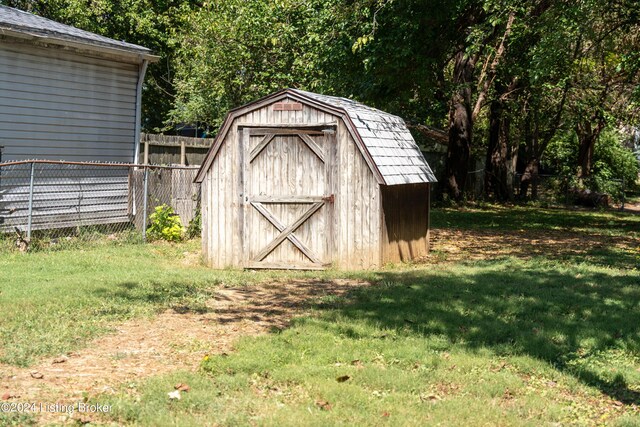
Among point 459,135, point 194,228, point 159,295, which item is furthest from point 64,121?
point 459,135

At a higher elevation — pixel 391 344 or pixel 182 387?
pixel 391 344

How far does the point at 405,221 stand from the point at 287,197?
2.40m

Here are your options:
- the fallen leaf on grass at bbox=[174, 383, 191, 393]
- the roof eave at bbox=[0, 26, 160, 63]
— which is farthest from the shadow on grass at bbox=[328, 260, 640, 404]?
the roof eave at bbox=[0, 26, 160, 63]

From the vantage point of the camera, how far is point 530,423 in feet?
17.6

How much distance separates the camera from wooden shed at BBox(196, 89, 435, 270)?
12234 mm

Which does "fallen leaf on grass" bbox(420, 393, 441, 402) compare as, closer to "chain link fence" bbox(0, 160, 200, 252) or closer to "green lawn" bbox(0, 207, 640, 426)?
"green lawn" bbox(0, 207, 640, 426)

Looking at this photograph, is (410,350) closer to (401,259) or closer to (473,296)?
(473,296)

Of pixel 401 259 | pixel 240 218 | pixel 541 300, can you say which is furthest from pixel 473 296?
pixel 240 218

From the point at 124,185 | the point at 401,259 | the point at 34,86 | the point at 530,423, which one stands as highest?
the point at 34,86

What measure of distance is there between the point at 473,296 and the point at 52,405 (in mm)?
5795

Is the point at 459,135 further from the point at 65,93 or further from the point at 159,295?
the point at 159,295

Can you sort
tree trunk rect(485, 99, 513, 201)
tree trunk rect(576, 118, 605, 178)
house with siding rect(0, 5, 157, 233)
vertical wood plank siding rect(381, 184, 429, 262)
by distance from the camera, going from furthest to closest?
tree trunk rect(576, 118, 605, 178) < tree trunk rect(485, 99, 513, 201) < house with siding rect(0, 5, 157, 233) < vertical wood plank siding rect(381, 184, 429, 262)

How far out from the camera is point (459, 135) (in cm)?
2714

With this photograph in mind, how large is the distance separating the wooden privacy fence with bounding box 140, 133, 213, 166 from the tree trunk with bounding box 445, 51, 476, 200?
10.3 m
